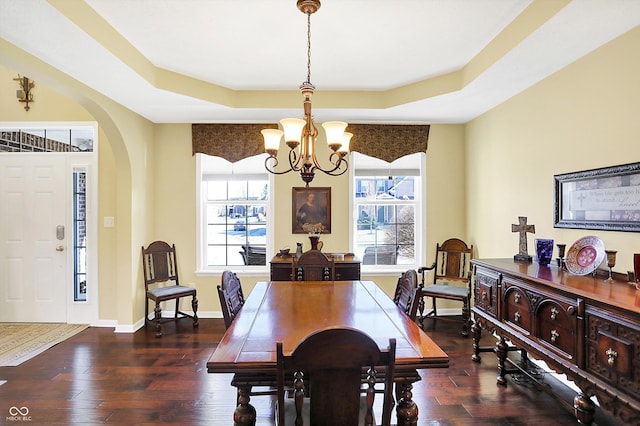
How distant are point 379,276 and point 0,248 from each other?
4.61 m

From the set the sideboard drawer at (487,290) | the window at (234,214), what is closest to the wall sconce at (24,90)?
the window at (234,214)

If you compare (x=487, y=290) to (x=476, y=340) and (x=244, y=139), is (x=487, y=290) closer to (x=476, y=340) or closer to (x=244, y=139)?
(x=476, y=340)

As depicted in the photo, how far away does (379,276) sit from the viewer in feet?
15.3

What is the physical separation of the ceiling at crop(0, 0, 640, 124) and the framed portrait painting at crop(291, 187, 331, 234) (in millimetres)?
1063

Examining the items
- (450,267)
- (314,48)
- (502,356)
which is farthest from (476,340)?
(314,48)

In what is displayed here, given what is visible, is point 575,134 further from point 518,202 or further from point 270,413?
point 270,413

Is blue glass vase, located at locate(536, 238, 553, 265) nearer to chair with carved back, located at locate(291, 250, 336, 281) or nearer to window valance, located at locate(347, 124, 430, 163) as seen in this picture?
chair with carved back, located at locate(291, 250, 336, 281)

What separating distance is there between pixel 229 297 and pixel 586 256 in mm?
2324

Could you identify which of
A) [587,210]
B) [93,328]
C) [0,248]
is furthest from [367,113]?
[0,248]

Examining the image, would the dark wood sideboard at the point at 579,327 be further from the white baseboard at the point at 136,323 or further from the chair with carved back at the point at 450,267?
the white baseboard at the point at 136,323

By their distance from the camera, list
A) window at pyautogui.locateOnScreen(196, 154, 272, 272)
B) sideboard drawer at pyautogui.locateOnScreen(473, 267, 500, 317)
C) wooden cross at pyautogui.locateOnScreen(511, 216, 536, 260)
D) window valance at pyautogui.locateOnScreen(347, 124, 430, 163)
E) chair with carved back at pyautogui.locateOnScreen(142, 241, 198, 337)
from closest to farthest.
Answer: sideboard drawer at pyautogui.locateOnScreen(473, 267, 500, 317), wooden cross at pyautogui.locateOnScreen(511, 216, 536, 260), chair with carved back at pyautogui.locateOnScreen(142, 241, 198, 337), window valance at pyautogui.locateOnScreen(347, 124, 430, 163), window at pyautogui.locateOnScreen(196, 154, 272, 272)

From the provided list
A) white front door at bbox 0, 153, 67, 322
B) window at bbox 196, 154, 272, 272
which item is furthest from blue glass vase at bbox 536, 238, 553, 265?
white front door at bbox 0, 153, 67, 322

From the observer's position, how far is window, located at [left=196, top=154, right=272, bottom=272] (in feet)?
15.7

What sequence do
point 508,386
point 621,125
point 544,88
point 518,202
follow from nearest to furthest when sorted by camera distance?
point 621,125 < point 508,386 < point 544,88 < point 518,202
